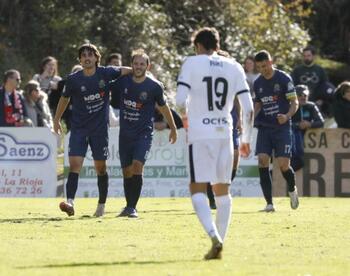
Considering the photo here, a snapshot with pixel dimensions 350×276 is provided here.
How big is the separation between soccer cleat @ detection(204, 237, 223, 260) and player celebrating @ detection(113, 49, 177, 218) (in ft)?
15.5

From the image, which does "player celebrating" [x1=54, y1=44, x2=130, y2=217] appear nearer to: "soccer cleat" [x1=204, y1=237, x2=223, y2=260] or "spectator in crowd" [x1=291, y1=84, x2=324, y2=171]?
"soccer cleat" [x1=204, y1=237, x2=223, y2=260]

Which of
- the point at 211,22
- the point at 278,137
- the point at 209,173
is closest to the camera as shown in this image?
the point at 209,173

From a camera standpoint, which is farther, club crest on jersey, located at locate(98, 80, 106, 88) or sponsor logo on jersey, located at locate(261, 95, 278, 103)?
sponsor logo on jersey, located at locate(261, 95, 278, 103)

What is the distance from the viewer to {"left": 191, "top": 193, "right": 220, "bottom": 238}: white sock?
34.4 feet

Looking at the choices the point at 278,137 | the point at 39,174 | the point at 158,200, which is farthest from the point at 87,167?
the point at 278,137

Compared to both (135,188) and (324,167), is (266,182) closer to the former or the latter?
(135,188)

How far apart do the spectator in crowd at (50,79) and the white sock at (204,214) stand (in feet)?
36.0

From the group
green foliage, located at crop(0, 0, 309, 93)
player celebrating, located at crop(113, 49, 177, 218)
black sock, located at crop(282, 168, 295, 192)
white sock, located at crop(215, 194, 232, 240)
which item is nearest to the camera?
white sock, located at crop(215, 194, 232, 240)

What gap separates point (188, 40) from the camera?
30500 millimetres

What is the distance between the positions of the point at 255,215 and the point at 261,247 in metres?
4.30

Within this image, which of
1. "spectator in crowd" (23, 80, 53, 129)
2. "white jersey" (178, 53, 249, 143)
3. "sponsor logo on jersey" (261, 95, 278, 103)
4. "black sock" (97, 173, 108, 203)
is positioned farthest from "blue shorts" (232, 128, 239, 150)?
"spectator in crowd" (23, 80, 53, 129)

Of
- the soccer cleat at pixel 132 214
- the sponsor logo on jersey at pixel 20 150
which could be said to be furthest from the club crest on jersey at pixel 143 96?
the sponsor logo on jersey at pixel 20 150

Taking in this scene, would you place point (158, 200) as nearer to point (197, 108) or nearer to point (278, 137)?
point (278, 137)

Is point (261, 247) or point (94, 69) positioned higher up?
point (94, 69)
